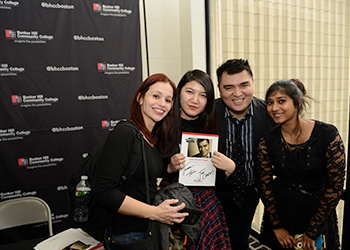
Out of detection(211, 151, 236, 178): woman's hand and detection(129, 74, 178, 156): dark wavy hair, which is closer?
detection(129, 74, 178, 156): dark wavy hair

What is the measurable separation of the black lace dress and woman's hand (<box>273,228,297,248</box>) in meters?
0.03

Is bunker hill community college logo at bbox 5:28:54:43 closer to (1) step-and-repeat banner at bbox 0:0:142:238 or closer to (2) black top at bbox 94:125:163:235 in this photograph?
(1) step-and-repeat banner at bbox 0:0:142:238

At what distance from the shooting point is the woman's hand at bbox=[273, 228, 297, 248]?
1680 mm

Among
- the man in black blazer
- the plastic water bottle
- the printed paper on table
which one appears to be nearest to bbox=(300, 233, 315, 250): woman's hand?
the man in black blazer

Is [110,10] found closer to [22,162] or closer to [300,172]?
[22,162]

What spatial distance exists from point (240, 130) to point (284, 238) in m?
0.88

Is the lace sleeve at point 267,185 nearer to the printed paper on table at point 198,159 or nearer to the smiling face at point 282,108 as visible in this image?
the smiling face at point 282,108

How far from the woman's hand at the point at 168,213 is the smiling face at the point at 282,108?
918 mm

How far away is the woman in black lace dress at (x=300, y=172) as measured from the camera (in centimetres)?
153

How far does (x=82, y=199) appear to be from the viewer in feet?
4.42

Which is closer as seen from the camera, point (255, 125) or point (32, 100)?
point (255, 125)

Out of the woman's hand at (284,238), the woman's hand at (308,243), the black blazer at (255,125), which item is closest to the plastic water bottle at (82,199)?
the black blazer at (255,125)

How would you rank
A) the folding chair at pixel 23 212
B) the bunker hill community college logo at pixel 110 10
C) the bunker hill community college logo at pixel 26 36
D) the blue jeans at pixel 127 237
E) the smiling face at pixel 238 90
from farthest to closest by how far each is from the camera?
1. the bunker hill community college logo at pixel 110 10
2. the bunker hill community college logo at pixel 26 36
3. the folding chair at pixel 23 212
4. the smiling face at pixel 238 90
5. the blue jeans at pixel 127 237

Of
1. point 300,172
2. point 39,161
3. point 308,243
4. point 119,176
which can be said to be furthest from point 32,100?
point 308,243
